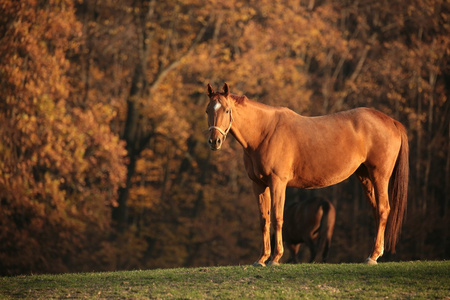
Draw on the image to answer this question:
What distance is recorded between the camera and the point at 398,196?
41.5 feet

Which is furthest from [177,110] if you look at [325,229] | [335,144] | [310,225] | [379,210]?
[379,210]

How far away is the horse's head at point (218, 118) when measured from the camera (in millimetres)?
11312

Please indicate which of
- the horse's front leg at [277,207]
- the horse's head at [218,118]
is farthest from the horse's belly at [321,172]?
the horse's head at [218,118]

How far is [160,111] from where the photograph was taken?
98.5ft

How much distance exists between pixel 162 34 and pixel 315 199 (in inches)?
521

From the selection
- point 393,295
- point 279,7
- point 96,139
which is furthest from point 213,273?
point 279,7

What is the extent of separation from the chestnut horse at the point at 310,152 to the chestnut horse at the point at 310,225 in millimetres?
6573

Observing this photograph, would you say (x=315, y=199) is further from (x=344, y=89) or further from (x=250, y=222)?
(x=344, y=89)

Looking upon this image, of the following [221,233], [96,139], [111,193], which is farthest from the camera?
[221,233]

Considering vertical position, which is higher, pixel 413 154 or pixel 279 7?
pixel 279 7

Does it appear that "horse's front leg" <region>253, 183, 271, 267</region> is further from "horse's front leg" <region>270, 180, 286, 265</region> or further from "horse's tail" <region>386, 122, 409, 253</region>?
"horse's tail" <region>386, 122, 409, 253</region>

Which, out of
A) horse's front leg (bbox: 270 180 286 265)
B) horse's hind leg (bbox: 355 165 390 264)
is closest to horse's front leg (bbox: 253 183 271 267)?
horse's front leg (bbox: 270 180 286 265)

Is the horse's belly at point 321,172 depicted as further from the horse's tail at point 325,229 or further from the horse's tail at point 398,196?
the horse's tail at point 325,229

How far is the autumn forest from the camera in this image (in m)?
24.6
